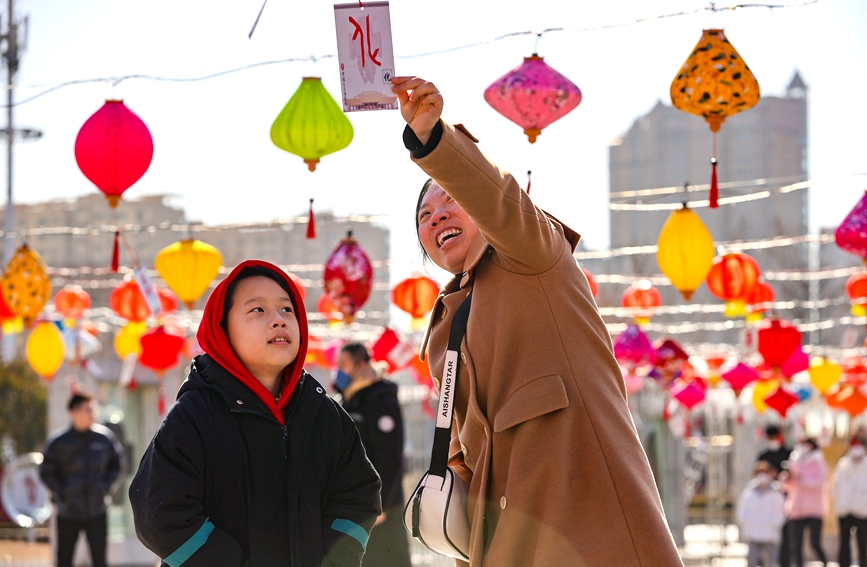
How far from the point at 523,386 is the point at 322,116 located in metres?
3.41

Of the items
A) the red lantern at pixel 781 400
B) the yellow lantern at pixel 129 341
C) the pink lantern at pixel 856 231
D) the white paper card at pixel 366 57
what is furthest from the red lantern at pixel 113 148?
→ the red lantern at pixel 781 400

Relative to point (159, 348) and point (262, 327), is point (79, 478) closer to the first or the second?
point (159, 348)

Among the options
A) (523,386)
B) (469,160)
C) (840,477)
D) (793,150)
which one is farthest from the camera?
(793,150)

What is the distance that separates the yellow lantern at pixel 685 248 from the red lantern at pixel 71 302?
6.84 m

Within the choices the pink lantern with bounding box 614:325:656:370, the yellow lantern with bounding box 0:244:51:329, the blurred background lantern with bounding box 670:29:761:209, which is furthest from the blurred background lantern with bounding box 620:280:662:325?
the blurred background lantern with bounding box 670:29:761:209

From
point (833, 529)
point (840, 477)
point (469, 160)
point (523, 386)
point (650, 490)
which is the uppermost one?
point (469, 160)

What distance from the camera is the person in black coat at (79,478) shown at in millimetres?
8414

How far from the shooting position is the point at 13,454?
23.0 meters

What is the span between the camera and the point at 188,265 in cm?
811

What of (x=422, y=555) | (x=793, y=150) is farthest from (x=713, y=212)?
(x=422, y=555)

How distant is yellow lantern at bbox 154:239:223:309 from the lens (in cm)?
812

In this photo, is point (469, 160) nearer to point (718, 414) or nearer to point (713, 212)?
point (718, 414)

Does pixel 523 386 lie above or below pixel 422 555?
above

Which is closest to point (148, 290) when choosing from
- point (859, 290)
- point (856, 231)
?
point (856, 231)
